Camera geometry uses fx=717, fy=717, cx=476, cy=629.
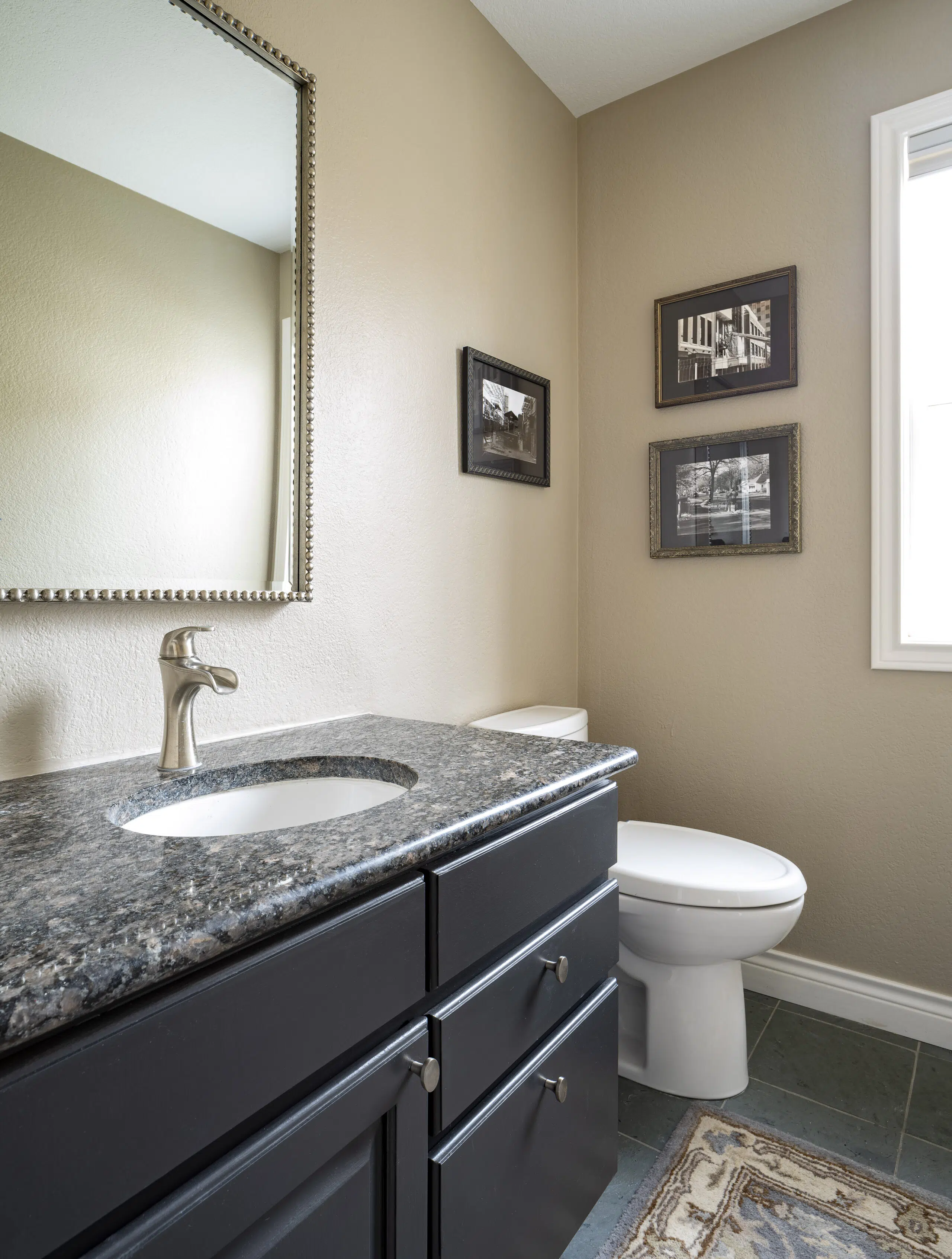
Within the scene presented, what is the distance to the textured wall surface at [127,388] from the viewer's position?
3.24 ft

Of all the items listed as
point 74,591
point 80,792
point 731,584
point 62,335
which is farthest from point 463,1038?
point 731,584

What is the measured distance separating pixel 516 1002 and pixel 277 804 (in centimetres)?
46

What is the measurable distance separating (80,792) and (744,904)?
124 cm

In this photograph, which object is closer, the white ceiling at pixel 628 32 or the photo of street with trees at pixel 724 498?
the white ceiling at pixel 628 32

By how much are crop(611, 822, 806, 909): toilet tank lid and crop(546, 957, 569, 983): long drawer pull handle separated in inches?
16.8

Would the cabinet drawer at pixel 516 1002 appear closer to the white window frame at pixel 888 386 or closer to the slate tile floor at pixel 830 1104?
the slate tile floor at pixel 830 1104

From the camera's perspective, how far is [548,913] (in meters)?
1.02

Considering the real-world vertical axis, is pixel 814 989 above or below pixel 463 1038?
below

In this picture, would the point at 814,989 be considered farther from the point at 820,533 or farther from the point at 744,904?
the point at 820,533

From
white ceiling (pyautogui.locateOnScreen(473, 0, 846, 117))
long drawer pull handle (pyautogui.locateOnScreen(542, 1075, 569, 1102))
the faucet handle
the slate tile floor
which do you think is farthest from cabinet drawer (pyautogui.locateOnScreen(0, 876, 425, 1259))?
white ceiling (pyautogui.locateOnScreen(473, 0, 846, 117))

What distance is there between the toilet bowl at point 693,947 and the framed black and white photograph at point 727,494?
0.85 metres

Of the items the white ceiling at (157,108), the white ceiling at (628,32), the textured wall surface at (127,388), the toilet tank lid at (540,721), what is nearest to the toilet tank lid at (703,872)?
the toilet tank lid at (540,721)

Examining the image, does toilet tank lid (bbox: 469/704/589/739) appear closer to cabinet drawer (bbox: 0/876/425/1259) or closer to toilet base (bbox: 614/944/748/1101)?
toilet base (bbox: 614/944/748/1101)

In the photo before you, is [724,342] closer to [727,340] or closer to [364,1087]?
[727,340]
